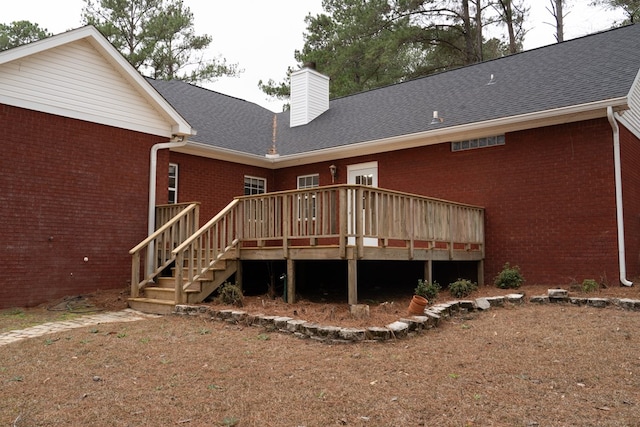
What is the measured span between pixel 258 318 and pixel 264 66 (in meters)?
25.3

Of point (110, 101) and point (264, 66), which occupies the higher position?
point (264, 66)

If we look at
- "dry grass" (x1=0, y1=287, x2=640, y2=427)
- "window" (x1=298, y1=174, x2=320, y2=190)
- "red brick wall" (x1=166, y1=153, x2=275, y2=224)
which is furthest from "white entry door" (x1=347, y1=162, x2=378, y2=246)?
"dry grass" (x1=0, y1=287, x2=640, y2=427)

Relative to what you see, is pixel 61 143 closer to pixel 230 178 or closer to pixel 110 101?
pixel 110 101

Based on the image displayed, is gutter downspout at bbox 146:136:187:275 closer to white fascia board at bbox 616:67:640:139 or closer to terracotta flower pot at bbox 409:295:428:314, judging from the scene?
terracotta flower pot at bbox 409:295:428:314

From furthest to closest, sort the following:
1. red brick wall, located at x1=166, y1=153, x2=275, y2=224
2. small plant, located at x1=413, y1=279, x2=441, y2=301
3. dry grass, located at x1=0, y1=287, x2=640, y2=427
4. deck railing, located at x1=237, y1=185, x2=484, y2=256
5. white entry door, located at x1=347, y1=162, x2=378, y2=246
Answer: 1. white entry door, located at x1=347, y1=162, x2=378, y2=246
2. red brick wall, located at x1=166, y1=153, x2=275, y2=224
3. small plant, located at x1=413, y1=279, x2=441, y2=301
4. deck railing, located at x1=237, y1=185, x2=484, y2=256
5. dry grass, located at x1=0, y1=287, x2=640, y2=427

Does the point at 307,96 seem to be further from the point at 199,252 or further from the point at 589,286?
the point at 589,286

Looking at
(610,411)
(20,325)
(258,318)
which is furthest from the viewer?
(20,325)

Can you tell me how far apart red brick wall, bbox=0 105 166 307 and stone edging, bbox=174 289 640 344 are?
2.93 m

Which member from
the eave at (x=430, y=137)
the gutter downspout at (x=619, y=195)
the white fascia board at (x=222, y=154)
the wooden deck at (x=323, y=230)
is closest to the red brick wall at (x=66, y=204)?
the wooden deck at (x=323, y=230)

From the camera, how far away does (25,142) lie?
9117 millimetres

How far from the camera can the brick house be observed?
9094 mm

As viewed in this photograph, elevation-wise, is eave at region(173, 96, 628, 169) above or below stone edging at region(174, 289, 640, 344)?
above

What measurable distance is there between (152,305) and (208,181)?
197 inches

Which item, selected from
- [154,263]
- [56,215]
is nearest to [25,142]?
[56,215]
